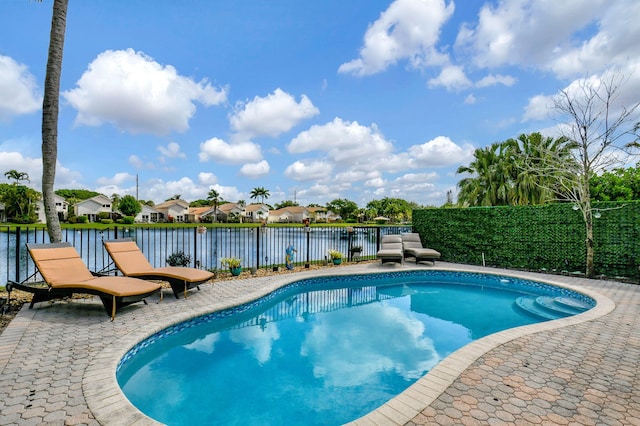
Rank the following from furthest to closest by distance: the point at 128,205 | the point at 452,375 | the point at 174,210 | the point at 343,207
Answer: the point at 343,207, the point at 174,210, the point at 128,205, the point at 452,375

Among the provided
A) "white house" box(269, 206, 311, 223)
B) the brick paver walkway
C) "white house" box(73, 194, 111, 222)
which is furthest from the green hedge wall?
"white house" box(269, 206, 311, 223)

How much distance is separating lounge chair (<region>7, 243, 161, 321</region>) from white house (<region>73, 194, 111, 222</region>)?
59.9 meters

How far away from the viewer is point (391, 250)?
10.9 m

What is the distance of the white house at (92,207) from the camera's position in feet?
181

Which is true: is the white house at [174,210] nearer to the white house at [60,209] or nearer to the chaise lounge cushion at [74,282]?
the white house at [60,209]

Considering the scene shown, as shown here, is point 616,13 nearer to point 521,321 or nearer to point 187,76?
point 521,321

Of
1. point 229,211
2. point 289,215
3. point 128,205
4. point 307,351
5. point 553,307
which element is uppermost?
point 128,205

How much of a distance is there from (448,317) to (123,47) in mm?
11002

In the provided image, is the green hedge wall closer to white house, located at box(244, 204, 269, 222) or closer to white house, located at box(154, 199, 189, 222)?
white house, located at box(244, 204, 269, 222)

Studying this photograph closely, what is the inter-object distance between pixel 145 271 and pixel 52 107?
3807 millimetres

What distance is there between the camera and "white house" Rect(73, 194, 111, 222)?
181ft

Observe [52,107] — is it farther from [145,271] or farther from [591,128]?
[591,128]

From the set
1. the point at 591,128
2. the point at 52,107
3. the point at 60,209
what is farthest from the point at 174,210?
the point at 591,128

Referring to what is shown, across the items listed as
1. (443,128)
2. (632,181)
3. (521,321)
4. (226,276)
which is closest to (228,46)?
(226,276)
